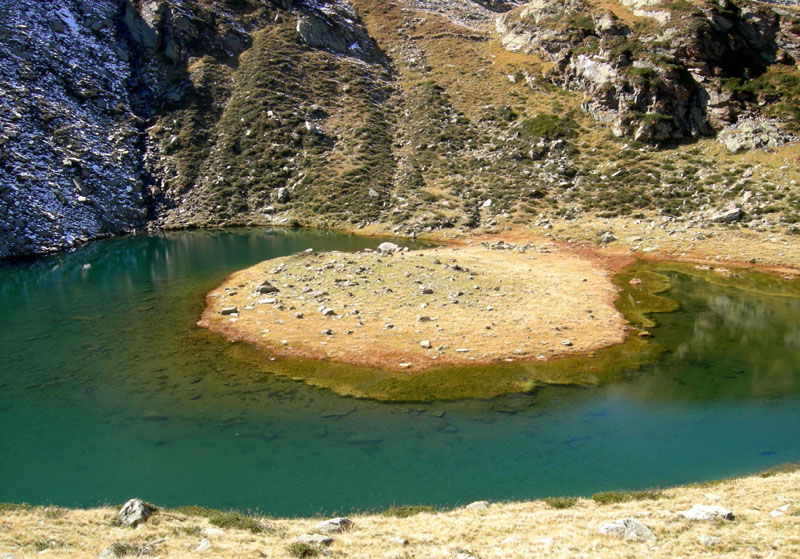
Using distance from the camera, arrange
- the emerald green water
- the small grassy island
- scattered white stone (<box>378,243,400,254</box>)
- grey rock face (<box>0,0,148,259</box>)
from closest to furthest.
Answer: the emerald green water, the small grassy island, scattered white stone (<box>378,243,400,254</box>), grey rock face (<box>0,0,148,259</box>)

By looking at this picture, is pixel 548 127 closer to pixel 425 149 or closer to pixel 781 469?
pixel 425 149

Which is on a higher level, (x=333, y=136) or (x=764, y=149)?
(x=333, y=136)

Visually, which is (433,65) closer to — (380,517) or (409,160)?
(409,160)

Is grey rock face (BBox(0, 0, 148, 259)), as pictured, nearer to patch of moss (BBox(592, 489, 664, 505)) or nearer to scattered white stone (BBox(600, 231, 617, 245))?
scattered white stone (BBox(600, 231, 617, 245))

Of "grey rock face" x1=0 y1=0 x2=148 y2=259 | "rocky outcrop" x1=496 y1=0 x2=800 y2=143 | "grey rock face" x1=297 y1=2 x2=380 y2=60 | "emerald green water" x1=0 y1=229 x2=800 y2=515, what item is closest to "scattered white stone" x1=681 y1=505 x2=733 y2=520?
"emerald green water" x1=0 y1=229 x2=800 y2=515

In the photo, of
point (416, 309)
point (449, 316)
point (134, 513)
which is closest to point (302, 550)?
point (134, 513)

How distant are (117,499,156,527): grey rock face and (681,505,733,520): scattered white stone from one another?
12.5 m

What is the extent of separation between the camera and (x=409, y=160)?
7500 cm

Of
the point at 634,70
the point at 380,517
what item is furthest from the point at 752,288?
the point at 634,70

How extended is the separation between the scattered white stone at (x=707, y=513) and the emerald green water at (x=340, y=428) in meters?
3.36

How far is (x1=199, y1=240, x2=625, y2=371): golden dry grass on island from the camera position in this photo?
1013 inches

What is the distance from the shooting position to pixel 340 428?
1902 centimetres

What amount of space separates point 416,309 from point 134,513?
19.8 metres

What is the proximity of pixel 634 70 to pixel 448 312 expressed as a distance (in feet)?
193
